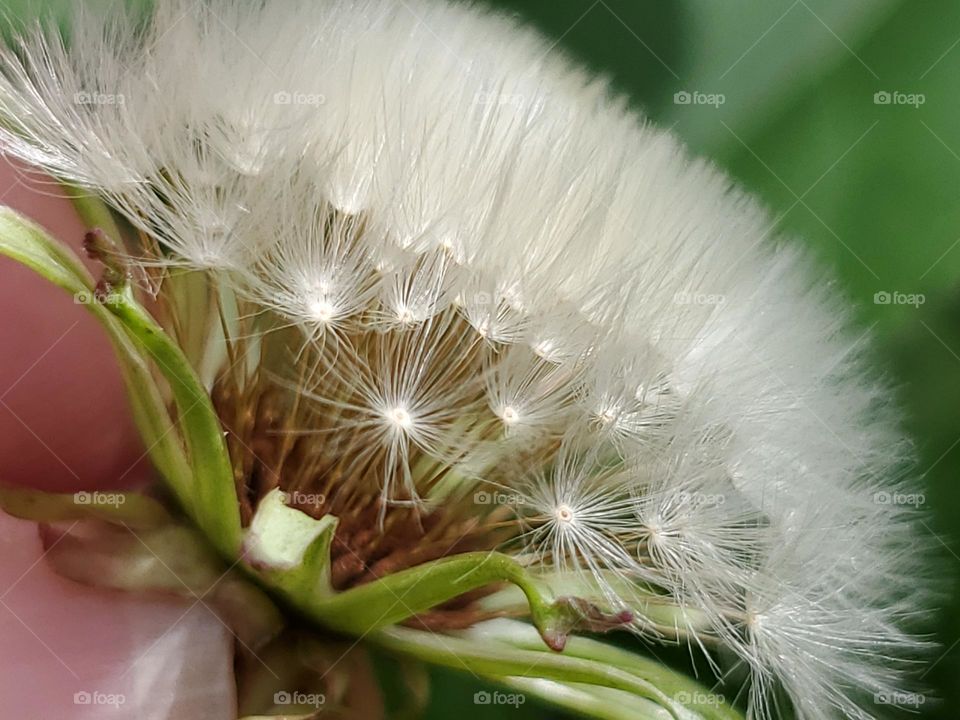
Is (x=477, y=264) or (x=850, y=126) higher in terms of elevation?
(x=850, y=126)

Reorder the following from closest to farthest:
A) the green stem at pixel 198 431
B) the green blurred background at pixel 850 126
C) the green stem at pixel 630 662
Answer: the green stem at pixel 198 431 < the green stem at pixel 630 662 < the green blurred background at pixel 850 126

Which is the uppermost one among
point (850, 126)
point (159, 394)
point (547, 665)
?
point (850, 126)

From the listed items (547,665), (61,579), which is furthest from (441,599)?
(61,579)

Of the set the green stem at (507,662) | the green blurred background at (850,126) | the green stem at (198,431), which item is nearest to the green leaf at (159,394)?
the green stem at (198,431)

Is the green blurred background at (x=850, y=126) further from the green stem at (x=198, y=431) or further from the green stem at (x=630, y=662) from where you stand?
the green stem at (x=198, y=431)

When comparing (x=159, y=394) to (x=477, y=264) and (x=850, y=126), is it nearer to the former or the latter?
(x=477, y=264)

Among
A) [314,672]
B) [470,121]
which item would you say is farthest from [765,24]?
[314,672]

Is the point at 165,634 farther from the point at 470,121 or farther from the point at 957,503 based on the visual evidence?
the point at 957,503

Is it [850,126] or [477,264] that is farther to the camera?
[850,126]
